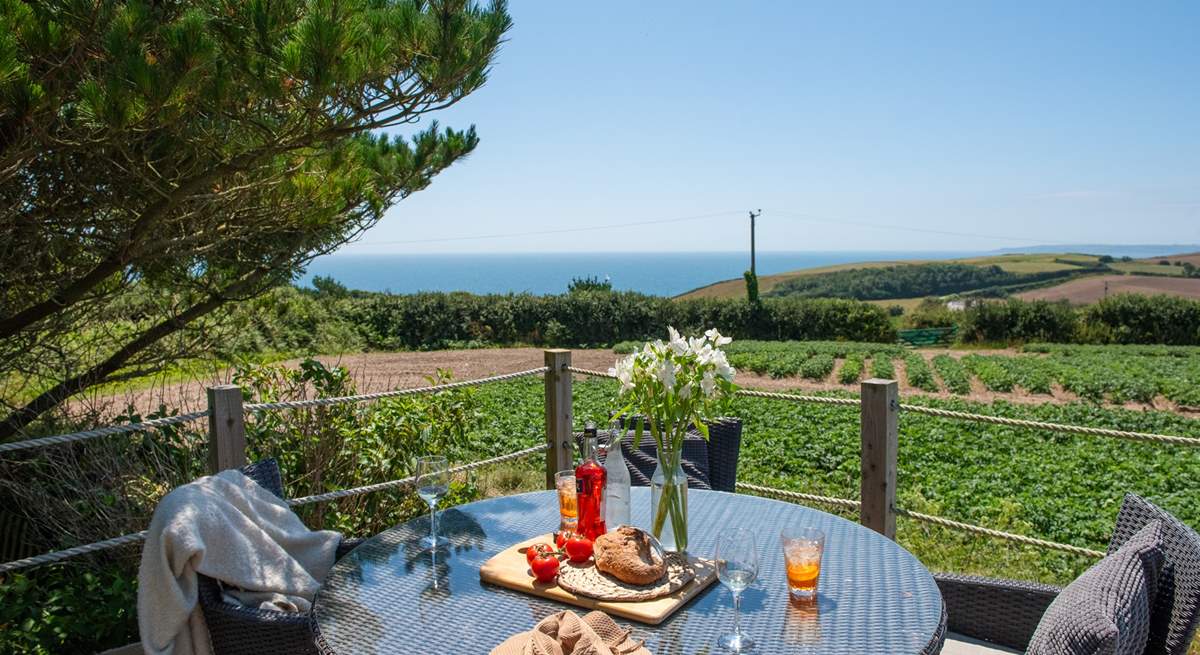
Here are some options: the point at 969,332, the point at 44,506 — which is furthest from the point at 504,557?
the point at 969,332

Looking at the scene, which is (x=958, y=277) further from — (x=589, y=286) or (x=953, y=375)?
(x=953, y=375)

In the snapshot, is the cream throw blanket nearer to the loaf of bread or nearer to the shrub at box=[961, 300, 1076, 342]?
the loaf of bread

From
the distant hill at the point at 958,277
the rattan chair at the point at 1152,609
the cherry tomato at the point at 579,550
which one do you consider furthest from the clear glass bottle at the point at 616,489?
the distant hill at the point at 958,277

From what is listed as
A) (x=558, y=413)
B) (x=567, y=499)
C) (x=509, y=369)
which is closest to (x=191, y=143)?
(x=558, y=413)

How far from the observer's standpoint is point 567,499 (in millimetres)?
2262

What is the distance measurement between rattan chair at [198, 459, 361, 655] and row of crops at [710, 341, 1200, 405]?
16.9 m

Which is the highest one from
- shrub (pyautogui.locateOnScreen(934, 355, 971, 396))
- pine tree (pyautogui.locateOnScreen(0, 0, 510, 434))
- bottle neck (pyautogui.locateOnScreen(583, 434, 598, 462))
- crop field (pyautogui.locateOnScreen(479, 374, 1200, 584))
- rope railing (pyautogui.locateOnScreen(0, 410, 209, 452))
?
pine tree (pyautogui.locateOnScreen(0, 0, 510, 434))

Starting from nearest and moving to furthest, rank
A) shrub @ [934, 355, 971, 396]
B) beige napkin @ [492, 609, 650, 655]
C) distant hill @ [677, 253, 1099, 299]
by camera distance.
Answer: beige napkin @ [492, 609, 650, 655] → shrub @ [934, 355, 971, 396] → distant hill @ [677, 253, 1099, 299]

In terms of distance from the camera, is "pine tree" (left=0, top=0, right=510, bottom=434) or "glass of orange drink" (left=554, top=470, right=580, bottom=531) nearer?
"glass of orange drink" (left=554, top=470, right=580, bottom=531)

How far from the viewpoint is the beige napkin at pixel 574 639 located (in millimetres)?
1478

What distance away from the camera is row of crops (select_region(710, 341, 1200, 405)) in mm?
15570

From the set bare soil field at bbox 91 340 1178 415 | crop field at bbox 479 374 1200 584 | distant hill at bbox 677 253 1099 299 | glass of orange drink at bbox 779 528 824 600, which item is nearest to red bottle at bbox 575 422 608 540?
glass of orange drink at bbox 779 528 824 600

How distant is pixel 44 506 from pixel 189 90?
6.83 feet

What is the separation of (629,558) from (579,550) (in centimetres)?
18
